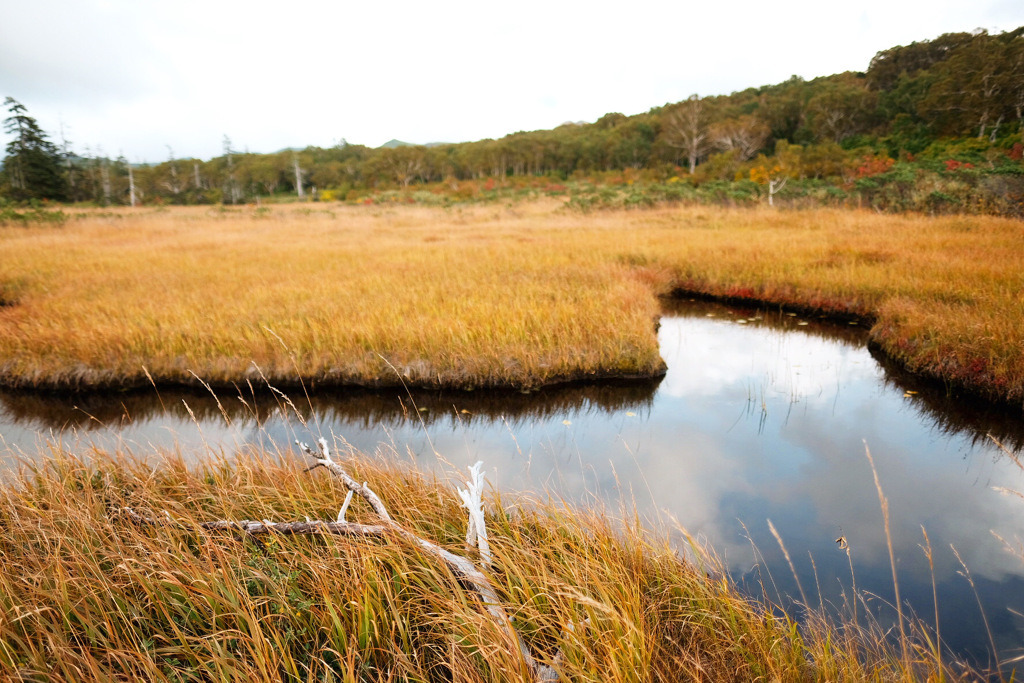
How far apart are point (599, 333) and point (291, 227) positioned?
68.0 ft

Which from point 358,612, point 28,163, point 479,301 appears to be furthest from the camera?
point 28,163

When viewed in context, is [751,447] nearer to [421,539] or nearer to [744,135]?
[421,539]

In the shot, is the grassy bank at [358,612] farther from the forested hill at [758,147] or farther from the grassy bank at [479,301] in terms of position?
the forested hill at [758,147]

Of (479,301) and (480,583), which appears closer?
(480,583)


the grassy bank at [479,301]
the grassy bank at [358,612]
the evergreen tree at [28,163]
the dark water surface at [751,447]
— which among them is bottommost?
the dark water surface at [751,447]

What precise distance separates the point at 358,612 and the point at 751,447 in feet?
13.6

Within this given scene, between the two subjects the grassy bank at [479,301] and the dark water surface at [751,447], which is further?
the grassy bank at [479,301]

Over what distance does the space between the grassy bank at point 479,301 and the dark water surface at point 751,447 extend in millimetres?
407

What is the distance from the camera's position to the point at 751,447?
4.87 m

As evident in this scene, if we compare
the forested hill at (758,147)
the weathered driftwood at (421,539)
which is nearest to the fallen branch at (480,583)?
the weathered driftwood at (421,539)

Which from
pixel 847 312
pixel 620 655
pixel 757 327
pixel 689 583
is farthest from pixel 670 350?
pixel 620 655

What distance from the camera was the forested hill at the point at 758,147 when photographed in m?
29.5

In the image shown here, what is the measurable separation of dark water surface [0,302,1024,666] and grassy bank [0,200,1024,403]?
1.34 feet

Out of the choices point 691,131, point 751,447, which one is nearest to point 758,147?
point 691,131
